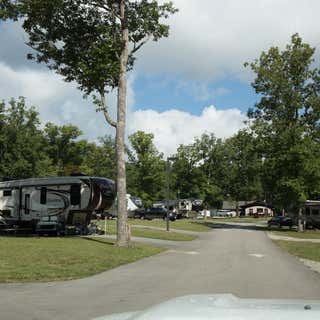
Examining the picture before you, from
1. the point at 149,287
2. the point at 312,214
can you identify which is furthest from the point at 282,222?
the point at 149,287

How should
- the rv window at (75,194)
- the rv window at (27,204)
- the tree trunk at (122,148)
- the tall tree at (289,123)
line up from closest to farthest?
the tree trunk at (122,148) < the rv window at (75,194) < the rv window at (27,204) < the tall tree at (289,123)

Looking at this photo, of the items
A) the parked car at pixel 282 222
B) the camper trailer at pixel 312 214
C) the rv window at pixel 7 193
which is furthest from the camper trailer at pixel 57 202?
the parked car at pixel 282 222

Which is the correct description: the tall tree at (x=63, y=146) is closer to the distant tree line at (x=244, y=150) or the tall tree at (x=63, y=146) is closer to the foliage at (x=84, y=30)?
the distant tree line at (x=244, y=150)

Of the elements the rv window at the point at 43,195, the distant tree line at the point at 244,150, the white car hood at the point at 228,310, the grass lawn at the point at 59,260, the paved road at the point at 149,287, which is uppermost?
the distant tree line at the point at 244,150

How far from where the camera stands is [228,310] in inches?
111

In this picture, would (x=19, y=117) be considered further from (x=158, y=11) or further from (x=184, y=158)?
(x=158, y=11)

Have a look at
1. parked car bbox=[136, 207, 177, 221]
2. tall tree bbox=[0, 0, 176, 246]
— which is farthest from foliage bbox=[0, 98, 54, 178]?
tall tree bbox=[0, 0, 176, 246]

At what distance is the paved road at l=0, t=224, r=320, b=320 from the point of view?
28.9 feet

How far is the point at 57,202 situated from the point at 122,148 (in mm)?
9874

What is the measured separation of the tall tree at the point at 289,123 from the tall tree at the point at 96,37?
80.6 ft

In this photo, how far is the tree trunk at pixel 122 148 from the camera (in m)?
22.2

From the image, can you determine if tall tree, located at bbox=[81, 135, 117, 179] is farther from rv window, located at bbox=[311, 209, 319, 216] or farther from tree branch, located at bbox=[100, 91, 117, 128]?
tree branch, located at bbox=[100, 91, 117, 128]

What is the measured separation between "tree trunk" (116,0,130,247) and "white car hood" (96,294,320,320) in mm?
19001

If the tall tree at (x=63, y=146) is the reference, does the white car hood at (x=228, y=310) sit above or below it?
below
